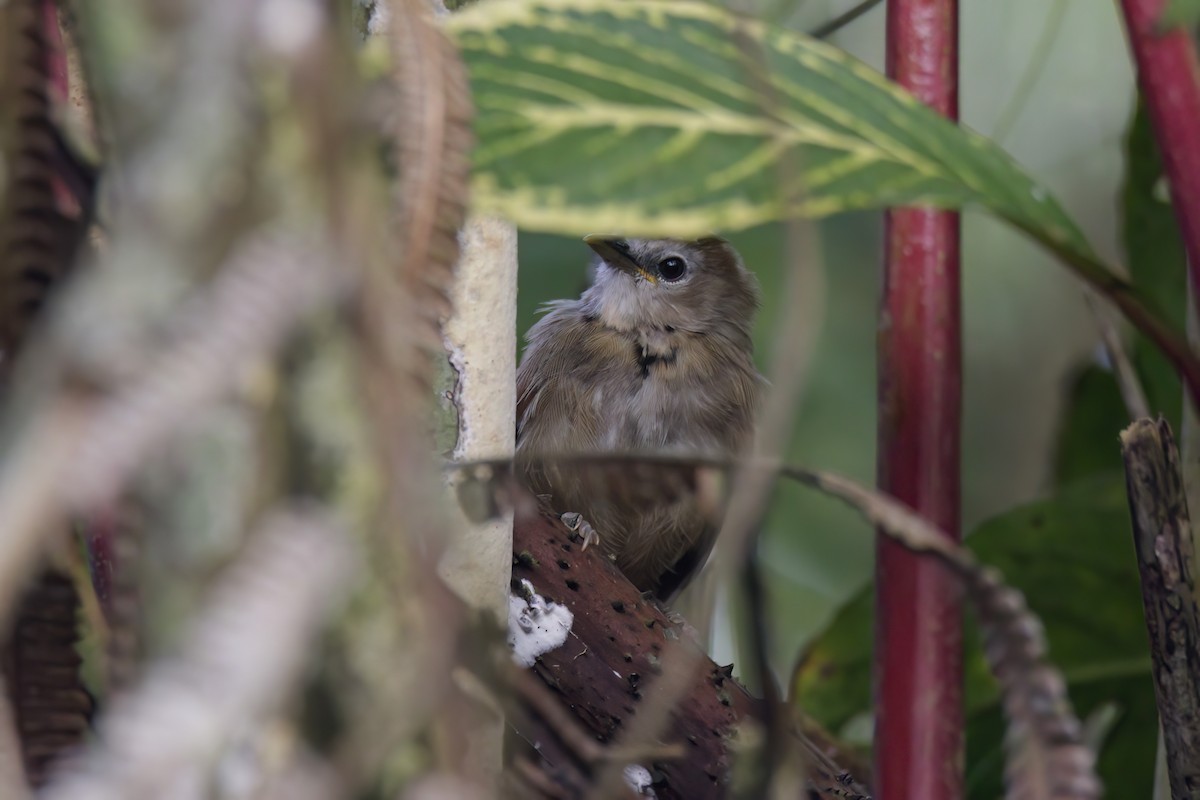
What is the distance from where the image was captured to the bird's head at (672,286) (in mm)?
1752

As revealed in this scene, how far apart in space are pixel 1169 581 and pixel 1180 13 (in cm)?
27

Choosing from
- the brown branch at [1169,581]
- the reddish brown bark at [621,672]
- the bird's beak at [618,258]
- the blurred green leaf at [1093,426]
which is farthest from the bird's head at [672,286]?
the brown branch at [1169,581]

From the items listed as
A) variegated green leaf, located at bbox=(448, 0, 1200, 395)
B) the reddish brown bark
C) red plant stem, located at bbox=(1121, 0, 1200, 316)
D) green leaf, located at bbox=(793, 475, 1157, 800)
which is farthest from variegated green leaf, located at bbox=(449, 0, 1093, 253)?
green leaf, located at bbox=(793, 475, 1157, 800)

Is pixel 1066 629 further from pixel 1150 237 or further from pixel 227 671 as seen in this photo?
pixel 227 671

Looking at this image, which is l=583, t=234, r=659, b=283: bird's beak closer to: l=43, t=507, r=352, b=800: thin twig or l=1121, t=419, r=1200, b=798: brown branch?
l=1121, t=419, r=1200, b=798: brown branch

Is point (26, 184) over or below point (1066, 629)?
over

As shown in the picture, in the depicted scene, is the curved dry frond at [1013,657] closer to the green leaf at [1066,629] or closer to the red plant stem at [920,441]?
the red plant stem at [920,441]

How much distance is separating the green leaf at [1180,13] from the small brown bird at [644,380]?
1.02 m

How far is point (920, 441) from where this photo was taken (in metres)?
0.55

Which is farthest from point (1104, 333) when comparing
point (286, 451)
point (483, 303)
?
point (286, 451)

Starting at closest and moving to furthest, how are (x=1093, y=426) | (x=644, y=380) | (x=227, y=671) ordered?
(x=227, y=671) → (x=1093, y=426) → (x=644, y=380)

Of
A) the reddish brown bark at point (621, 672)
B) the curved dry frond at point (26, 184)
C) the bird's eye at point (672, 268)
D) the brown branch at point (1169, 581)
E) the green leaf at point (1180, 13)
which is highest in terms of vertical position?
the green leaf at point (1180, 13)

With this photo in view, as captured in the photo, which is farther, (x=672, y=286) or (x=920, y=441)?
(x=672, y=286)

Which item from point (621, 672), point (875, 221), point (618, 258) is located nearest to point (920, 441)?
point (621, 672)
